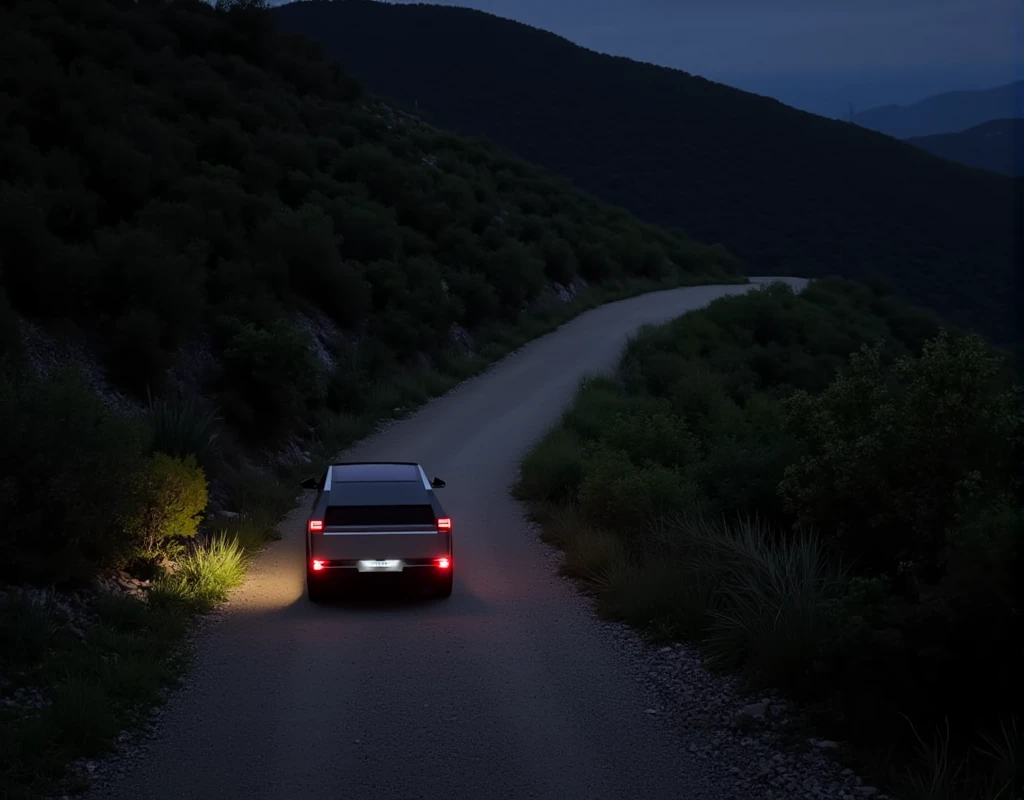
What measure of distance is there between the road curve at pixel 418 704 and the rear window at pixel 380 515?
3.25ft

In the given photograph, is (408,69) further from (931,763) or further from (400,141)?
(931,763)

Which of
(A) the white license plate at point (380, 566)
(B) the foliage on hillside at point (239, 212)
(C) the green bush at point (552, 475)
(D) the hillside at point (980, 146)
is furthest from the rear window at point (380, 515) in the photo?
(D) the hillside at point (980, 146)

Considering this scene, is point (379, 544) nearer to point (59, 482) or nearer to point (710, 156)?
point (59, 482)

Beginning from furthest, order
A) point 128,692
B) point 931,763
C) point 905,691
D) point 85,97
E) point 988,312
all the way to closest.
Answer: point 988,312 < point 85,97 < point 128,692 < point 905,691 < point 931,763

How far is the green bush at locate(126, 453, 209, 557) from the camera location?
13.0m

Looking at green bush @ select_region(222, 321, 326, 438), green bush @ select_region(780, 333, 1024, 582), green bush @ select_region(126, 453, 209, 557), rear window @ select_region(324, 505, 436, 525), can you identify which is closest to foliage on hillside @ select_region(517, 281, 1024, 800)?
green bush @ select_region(780, 333, 1024, 582)

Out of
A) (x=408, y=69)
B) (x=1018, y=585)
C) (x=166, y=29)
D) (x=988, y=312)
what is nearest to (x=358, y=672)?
(x=1018, y=585)

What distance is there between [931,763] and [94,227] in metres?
21.1

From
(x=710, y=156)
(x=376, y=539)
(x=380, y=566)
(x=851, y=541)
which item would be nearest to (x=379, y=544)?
(x=376, y=539)

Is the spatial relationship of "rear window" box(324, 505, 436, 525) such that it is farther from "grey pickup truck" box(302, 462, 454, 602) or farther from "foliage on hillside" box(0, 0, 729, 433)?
"foliage on hillside" box(0, 0, 729, 433)

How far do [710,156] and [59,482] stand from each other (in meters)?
94.3

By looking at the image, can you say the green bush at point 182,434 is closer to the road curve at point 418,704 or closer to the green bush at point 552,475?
the road curve at point 418,704

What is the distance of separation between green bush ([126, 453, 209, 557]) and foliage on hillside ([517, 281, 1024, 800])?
490 centimetres

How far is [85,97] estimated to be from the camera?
96.3 feet
